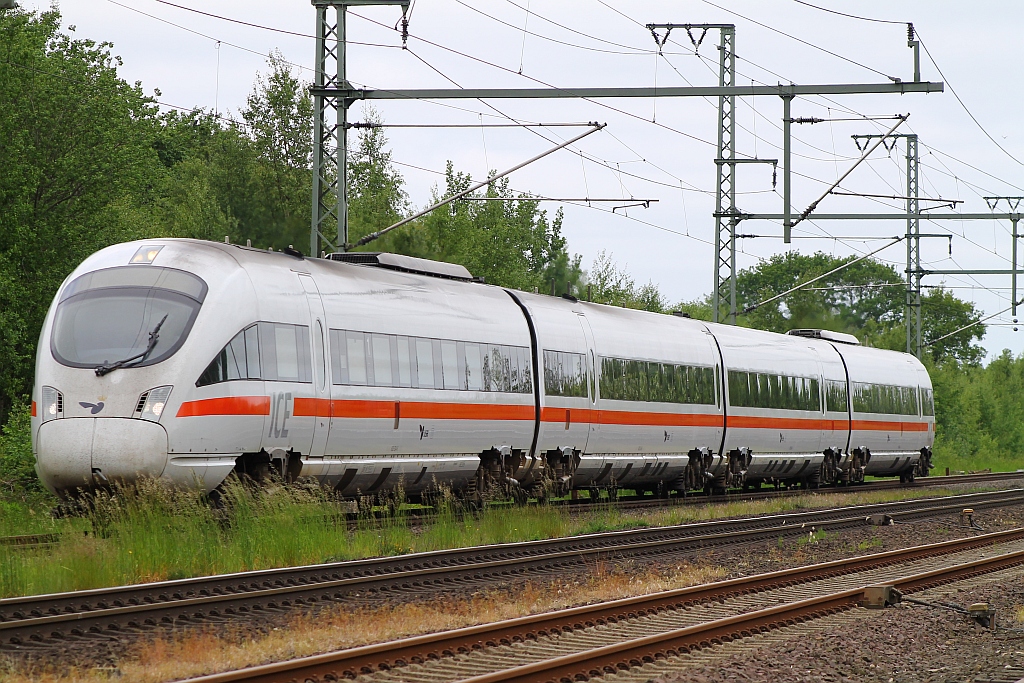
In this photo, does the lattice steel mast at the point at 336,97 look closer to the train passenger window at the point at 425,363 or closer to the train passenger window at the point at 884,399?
the train passenger window at the point at 425,363

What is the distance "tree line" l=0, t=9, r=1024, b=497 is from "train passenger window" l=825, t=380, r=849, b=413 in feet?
22.8

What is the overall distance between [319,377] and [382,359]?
4.76ft

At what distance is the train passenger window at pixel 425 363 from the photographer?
1872 cm

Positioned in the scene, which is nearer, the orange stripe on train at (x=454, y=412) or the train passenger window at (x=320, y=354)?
the orange stripe on train at (x=454, y=412)

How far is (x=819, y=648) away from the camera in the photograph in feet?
33.0

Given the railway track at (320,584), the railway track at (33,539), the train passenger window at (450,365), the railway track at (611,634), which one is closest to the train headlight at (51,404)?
the railway track at (33,539)

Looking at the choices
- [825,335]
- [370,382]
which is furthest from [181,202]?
[370,382]

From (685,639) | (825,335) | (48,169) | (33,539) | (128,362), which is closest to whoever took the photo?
(685,639)

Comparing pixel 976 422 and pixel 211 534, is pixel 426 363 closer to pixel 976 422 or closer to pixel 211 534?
pixel 211 534

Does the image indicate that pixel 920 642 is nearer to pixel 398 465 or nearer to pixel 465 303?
pixel 398 465

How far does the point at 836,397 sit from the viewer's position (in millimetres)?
33656

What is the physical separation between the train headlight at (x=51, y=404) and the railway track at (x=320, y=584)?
389 centimetres

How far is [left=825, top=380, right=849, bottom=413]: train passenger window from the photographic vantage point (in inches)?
1305

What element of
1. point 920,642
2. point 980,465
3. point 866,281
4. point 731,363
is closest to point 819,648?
point 920,642
